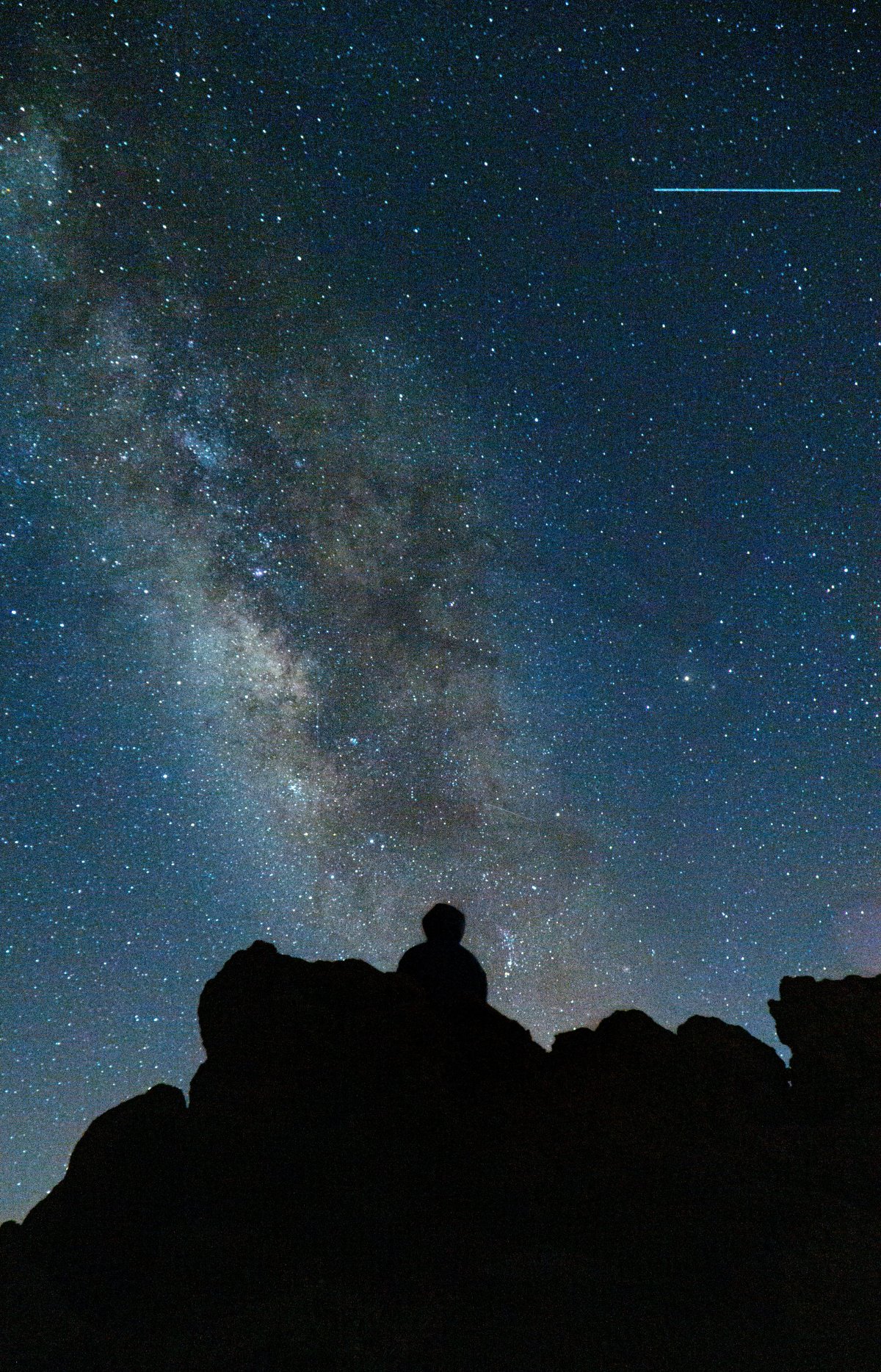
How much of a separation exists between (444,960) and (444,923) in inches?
51.8

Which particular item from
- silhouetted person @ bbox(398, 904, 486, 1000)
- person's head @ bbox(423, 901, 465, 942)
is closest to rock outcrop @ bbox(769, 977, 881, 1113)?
silhouetted person @ bbox(398, 904, 486, 1000)

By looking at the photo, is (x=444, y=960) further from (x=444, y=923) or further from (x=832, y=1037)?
(x=832, y=1037)

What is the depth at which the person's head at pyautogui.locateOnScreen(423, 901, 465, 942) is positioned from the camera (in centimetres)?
2908

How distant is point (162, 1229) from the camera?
57.3ft

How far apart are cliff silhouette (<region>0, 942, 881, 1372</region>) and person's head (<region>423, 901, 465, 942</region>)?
29.3 feet

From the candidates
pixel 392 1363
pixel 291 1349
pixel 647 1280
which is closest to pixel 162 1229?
pixel 291 1349

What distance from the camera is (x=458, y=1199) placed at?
56.4 ft

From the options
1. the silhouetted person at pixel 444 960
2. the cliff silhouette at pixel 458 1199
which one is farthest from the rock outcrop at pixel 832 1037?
the silhouetted person at pixel 444 960

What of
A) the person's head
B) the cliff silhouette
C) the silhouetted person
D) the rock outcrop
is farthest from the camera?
the person's head

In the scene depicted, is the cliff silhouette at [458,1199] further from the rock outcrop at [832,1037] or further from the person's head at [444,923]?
the person's head at [444,923]

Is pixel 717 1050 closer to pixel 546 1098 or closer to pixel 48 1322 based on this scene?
pixel 546 1098

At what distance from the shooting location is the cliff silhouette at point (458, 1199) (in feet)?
49.1

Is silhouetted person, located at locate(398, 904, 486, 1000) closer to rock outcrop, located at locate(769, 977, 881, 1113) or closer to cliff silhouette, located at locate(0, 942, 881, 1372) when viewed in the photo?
cliff silhouette, located at locate(0, 942, 881, 1372)

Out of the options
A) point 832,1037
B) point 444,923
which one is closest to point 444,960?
point 444,923
